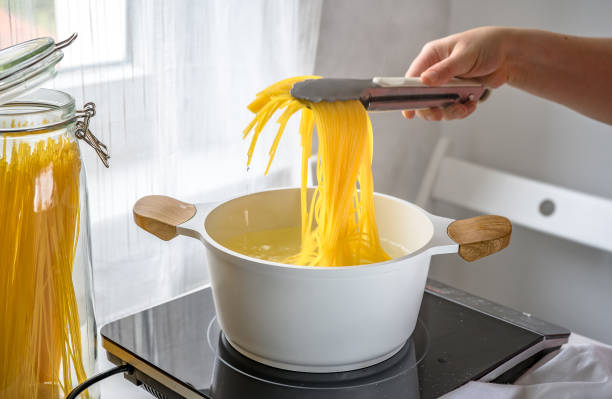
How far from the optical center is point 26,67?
0.53 metres

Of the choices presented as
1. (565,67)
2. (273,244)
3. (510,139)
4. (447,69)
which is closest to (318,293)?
(273,244)

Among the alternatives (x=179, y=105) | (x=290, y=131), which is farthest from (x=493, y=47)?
(x=179, y=105)

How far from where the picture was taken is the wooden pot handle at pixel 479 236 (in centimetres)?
72

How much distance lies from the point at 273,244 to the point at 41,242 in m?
0.34

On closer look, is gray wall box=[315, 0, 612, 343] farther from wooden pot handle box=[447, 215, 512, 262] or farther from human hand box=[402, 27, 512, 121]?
wooden pot handle box=[447, 215, 512, 262]

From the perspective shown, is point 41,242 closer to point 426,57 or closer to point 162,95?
point 162,95

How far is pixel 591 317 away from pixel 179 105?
113 cm

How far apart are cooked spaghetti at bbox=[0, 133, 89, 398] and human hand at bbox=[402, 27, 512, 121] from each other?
1.95 feet

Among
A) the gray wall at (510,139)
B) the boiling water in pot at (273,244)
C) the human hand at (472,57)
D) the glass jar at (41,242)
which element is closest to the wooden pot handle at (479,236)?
the boiling water in pot at (273,244)

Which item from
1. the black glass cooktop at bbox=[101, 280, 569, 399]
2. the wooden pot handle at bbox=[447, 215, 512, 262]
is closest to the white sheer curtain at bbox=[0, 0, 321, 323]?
the black glass cooktop at bbox=[101, 280, 569, 399]

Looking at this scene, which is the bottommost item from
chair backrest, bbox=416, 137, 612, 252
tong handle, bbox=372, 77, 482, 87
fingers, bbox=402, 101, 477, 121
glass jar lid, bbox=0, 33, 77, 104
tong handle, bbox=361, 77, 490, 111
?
chair backrest, bbox=416, 137, 612, 252

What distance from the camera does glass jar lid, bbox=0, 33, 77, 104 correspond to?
522mm

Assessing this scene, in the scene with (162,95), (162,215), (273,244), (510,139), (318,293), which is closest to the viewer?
(318,293)

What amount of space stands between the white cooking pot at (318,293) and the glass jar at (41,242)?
0.14 m
